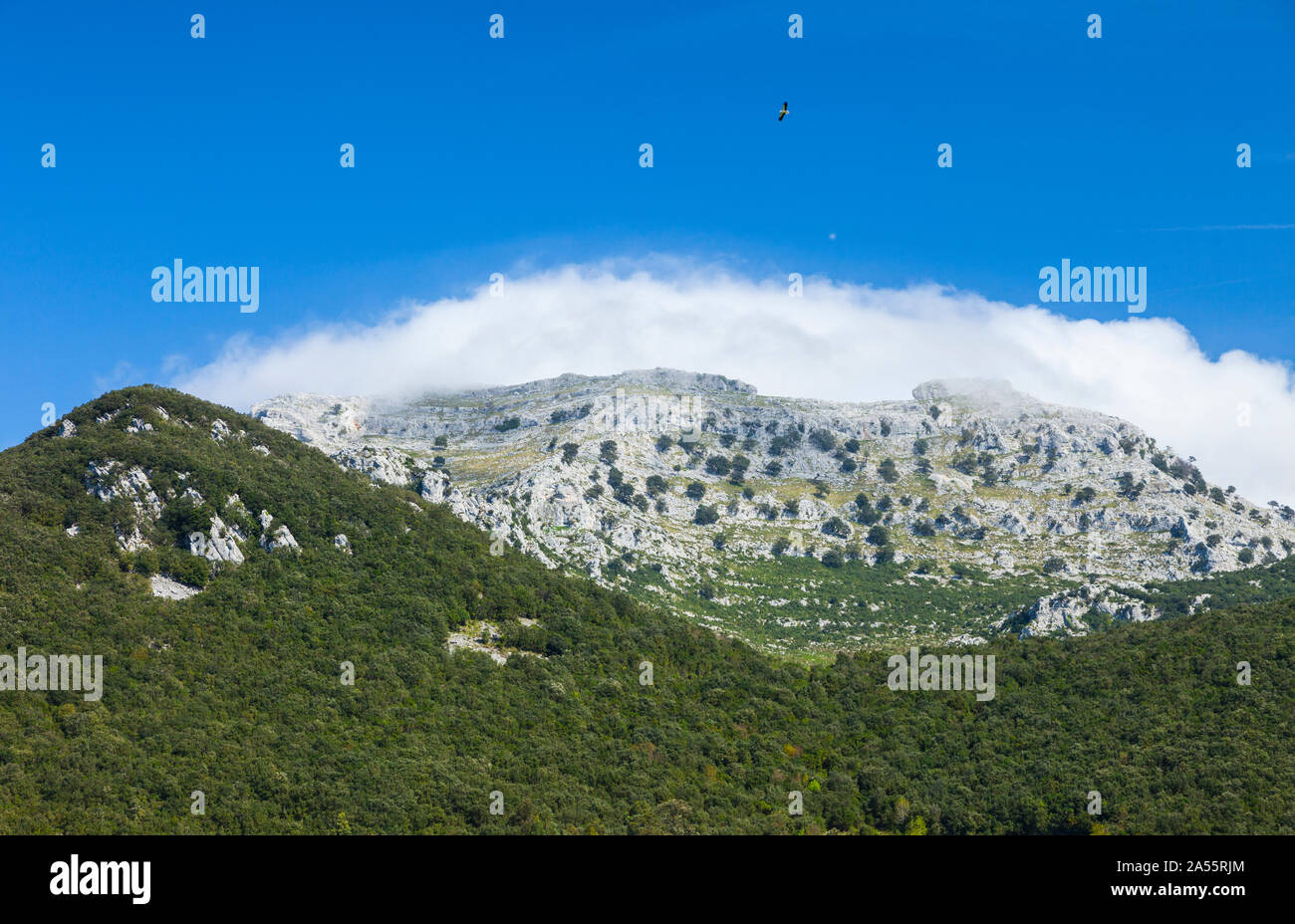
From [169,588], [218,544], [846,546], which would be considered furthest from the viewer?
[846,546]

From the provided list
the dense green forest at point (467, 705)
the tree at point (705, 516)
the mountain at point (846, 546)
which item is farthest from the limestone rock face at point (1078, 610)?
the tree at point (705, 516)

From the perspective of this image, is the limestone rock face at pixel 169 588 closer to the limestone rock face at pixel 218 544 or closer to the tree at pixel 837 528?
the limestone rock face at pixel 218 544

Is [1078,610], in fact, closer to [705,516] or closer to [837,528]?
[837,528]

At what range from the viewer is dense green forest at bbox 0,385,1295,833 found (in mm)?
63281

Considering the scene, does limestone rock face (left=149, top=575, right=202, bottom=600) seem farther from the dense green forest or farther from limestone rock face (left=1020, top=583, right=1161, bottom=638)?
limestone rock face (left=1020, top=583, right=1161, bottom=638)

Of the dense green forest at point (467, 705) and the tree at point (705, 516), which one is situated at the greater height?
the tree at point (705, 516)

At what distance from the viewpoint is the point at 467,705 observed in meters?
79.5

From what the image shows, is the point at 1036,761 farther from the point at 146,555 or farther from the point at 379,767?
the point at 146,555

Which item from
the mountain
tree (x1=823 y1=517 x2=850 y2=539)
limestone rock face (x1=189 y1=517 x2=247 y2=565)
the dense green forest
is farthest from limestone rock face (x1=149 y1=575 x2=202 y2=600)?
tree (x1=823 y1=517 x2=850 y2=539)

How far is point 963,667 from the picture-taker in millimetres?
101125

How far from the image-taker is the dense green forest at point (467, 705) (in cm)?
6328

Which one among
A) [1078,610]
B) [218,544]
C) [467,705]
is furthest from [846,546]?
[218,544]
